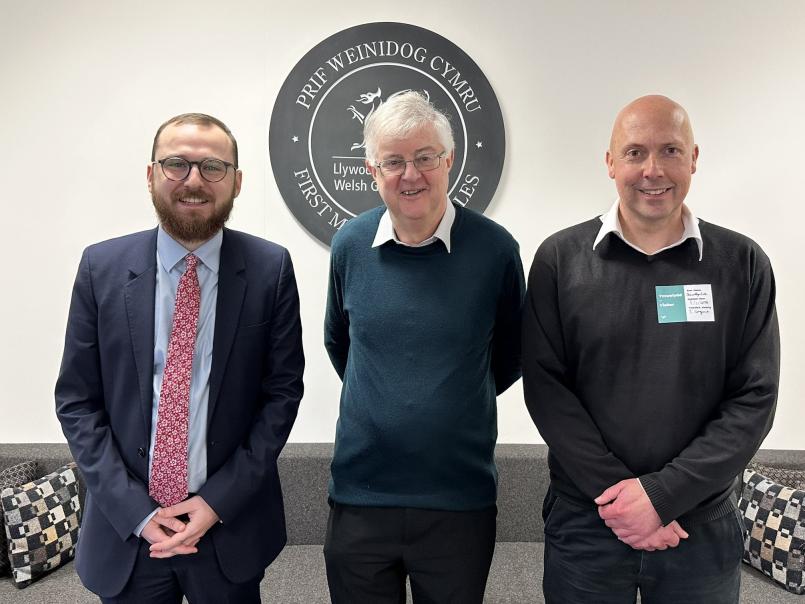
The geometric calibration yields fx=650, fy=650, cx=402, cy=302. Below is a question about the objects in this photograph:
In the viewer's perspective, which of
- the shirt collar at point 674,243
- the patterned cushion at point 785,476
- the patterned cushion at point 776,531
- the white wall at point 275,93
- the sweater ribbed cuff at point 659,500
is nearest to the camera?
the sweater ribbed cuff at point 659,500

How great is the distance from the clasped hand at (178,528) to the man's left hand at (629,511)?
3.12 ft

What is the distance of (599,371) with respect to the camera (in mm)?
1582

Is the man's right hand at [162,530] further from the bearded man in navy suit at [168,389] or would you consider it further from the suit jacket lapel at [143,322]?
the suit jacket lapel at [143,322]

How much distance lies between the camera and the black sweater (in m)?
1.53

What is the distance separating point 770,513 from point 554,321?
1.44 metres

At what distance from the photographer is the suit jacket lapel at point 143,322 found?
5.18ft

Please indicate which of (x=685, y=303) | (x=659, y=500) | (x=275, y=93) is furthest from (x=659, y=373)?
(x=275, y=93)

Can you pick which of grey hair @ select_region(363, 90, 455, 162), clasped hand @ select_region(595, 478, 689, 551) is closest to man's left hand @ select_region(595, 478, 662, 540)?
clasped hand @ select_region(595, 478, 689, 551)

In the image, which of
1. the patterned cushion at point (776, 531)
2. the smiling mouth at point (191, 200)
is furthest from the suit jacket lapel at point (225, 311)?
the patterned cushion at point (776, 531)

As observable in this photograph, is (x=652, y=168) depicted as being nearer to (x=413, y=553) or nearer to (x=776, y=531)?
(x=413, y=553)

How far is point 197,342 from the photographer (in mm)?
1628

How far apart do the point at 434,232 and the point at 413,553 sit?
83 cm

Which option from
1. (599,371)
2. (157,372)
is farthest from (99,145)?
(599,371)

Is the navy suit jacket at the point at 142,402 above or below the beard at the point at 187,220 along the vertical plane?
below
